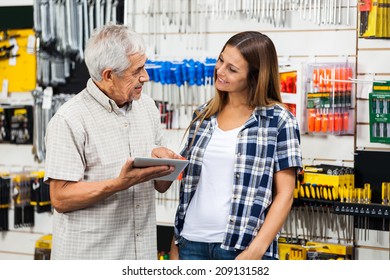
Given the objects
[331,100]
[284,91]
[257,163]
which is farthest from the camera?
[284,91]

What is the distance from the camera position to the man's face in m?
2.77

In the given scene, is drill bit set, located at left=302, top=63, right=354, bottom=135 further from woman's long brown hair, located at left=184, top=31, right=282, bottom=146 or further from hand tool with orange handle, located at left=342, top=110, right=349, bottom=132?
woman's long brown hair, located at left=184, top=31, right=282, bottom=146

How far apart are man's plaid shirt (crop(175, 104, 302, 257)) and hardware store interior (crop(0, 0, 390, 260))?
4.54 ft

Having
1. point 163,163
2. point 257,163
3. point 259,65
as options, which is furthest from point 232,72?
point 163,163

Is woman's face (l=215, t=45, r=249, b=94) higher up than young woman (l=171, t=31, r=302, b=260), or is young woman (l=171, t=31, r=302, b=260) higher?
woman's face (l=215, t=45, r=249, b=94)

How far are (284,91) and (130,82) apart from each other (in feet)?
6.01

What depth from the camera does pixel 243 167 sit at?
2807 mm

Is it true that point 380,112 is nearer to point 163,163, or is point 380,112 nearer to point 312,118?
point 312,118

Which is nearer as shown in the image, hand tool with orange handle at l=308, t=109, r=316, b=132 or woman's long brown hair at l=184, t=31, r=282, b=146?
woman's long brown hair at l=184, t=31, r=282, b=146

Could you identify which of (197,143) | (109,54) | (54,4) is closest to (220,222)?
(197,143)

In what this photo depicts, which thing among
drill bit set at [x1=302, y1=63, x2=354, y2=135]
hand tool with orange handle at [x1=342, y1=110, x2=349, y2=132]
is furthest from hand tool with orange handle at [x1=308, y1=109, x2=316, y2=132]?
hand tool with orange handle at [x1=342, y1=110, x2=349, y2=132]

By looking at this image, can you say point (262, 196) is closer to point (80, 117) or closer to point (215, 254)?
point (215, 254)

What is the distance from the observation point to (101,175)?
2.74m
